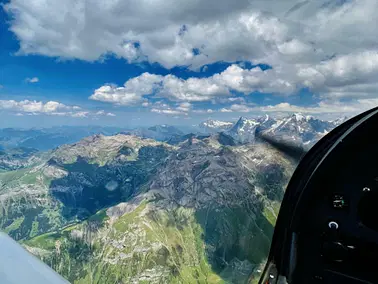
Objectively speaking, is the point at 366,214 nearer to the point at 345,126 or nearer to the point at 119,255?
the point at 345,126

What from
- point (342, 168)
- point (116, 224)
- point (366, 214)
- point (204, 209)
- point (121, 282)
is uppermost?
point (342, 168)

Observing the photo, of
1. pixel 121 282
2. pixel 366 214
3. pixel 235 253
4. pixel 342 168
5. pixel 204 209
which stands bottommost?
pixel 121 282

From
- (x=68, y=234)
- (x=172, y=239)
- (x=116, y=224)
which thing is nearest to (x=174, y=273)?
(x=172, y=239)

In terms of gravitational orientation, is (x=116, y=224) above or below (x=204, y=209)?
below

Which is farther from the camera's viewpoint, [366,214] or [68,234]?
[68,234]

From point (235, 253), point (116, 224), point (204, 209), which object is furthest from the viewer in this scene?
point (116, 224)

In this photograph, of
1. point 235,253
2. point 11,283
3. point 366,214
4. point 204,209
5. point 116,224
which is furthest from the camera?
point 116,224

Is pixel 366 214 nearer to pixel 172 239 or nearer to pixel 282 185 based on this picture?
pixel 282 185

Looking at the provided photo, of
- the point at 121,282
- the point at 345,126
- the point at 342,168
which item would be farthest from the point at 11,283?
the point at 121,282

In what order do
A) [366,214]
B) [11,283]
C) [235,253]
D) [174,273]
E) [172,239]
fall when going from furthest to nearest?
[172,239], [174,273], [235,253], [366,214], [11,283]
